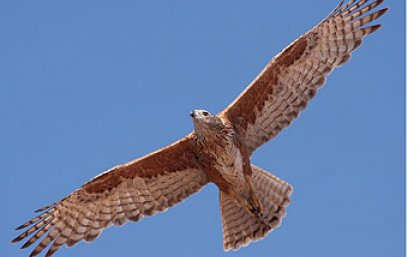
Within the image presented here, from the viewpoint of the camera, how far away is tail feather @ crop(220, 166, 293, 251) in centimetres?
1434

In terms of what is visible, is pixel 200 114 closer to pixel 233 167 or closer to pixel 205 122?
pixel 205 122

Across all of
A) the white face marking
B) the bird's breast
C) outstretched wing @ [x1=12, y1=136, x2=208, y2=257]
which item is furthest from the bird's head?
outstretched wing @ [x1=12, y1=136, x2=208, y2=257]

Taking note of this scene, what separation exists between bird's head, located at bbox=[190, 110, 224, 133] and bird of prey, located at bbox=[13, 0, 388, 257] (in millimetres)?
14

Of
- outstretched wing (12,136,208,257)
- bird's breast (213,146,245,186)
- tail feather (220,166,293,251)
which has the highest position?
outstretched wing (12,136,208,257)

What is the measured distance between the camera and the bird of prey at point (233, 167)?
1374cm

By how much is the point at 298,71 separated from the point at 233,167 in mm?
1727

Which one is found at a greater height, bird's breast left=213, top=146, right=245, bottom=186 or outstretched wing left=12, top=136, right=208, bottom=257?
outstretched wing left=12, top=136, right=208, bottom=257

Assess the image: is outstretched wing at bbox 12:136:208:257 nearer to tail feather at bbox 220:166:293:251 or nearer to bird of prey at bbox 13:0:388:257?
bird of prey at bbox 13:0:388:257

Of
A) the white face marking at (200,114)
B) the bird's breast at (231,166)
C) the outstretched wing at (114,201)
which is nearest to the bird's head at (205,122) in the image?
the white face marking at (200,114)

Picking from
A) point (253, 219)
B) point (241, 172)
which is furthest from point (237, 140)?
point (253, 219)

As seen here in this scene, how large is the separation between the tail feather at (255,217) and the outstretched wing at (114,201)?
0.69 m

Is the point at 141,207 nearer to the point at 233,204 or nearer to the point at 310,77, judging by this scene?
the point at 233,204

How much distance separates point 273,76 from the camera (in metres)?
13.8

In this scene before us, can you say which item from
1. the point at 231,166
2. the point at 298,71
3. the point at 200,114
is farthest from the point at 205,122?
the point at 298,71
